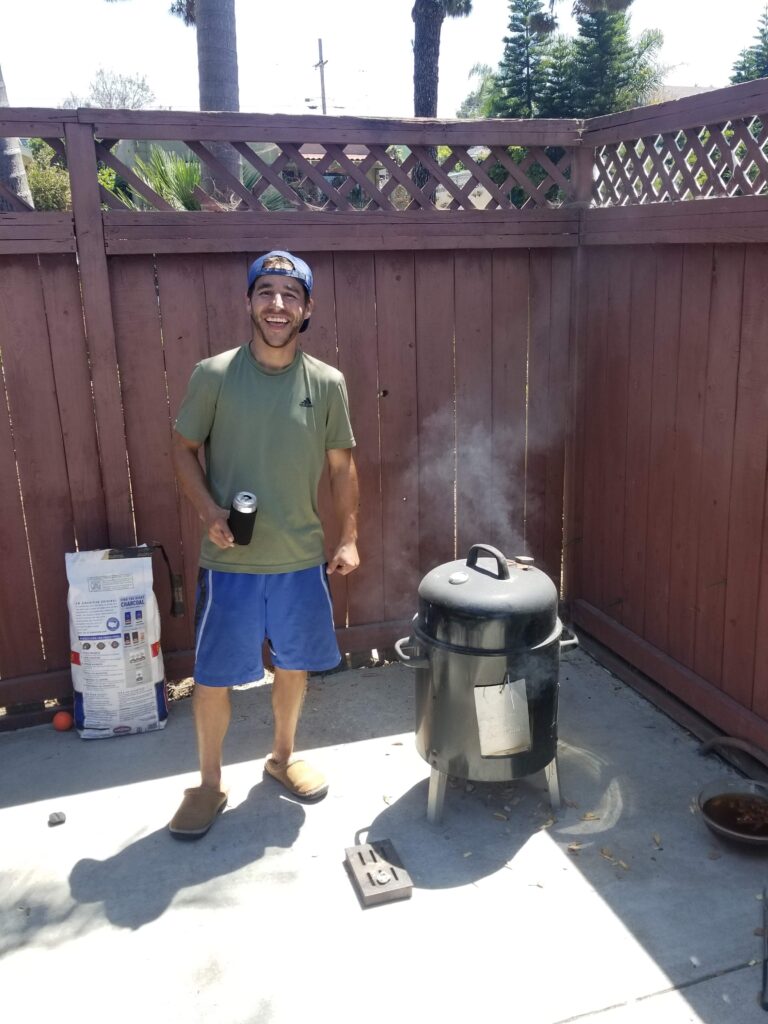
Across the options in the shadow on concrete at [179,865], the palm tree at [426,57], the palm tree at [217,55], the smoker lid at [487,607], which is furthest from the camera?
the palm tree at [426,57]

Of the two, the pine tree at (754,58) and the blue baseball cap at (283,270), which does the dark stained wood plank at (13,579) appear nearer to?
the blue baseball cap at (283,270)

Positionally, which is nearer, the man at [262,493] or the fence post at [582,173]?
the man at [262,493]

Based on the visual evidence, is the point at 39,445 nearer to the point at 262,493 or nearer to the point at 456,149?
the point at 262,493

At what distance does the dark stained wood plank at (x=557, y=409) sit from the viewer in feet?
14.1

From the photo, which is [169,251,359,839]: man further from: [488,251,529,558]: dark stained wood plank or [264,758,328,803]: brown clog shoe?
[488,251,529,558]: dark stained wood plank

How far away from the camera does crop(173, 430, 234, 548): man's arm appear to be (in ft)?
9.25

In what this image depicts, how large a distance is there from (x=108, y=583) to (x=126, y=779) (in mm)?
827

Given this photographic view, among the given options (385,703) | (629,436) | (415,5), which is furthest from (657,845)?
(415,5)

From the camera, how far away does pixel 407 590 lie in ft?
14.5

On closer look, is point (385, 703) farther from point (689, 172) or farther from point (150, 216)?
point (689, 172)

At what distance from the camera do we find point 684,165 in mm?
3494

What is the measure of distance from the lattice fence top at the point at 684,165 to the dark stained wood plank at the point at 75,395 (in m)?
2.50

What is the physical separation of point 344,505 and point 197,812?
1.23 m

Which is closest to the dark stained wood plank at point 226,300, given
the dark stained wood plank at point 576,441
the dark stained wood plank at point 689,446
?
the dark stained wood plank at point 576,441
